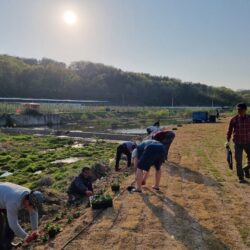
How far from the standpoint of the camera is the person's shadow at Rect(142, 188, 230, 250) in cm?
628

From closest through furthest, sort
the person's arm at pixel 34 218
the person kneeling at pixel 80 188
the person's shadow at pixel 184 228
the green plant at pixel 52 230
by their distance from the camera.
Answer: the person's arm at pixel 34 218 → the person's shadow at pixel 184 228 → the green plant at pixel 52 230 → the person kneeling at pixel 80 188

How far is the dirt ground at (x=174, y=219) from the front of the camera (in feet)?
21.0

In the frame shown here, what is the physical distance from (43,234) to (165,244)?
229 cm

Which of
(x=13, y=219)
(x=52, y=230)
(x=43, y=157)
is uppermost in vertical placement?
(x=13, y=219)

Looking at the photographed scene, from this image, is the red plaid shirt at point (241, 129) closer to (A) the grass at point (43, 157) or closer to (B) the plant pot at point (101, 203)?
(B) the plant pot at point (101, 203)

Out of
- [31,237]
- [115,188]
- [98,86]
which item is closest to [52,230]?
[31,237]

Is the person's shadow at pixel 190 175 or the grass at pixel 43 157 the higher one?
the person's shadow at pixel 190 175

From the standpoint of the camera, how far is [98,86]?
10819 centimetres

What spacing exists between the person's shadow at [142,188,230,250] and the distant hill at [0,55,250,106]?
8410cm

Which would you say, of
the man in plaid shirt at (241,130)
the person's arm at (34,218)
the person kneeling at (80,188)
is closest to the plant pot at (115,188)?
the person kneeling at (80,188)

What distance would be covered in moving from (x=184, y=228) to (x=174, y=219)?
0.49 m

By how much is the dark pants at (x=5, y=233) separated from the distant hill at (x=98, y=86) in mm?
84843

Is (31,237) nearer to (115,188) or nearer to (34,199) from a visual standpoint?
(34,199)

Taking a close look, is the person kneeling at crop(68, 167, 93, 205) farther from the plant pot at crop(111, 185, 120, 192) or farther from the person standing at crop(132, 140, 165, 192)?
the person standing at crop(132, 140, 165, 192)
